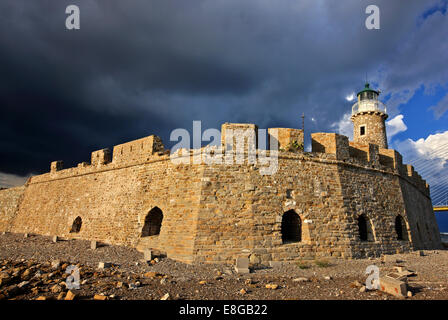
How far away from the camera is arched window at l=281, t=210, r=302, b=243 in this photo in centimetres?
1141

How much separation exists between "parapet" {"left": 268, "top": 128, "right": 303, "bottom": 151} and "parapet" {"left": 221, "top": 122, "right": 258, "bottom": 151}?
127 cm

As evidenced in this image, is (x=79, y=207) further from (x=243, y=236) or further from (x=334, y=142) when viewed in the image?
(x=334, y=142)

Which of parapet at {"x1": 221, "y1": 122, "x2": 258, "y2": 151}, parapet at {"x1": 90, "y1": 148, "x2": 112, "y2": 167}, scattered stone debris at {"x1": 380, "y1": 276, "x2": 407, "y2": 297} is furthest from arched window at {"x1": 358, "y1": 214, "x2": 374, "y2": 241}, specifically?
parapet at {"x1": 90, "y1": 148, "x2": 112, "y2": 167}

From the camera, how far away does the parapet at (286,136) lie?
12367 millimetres

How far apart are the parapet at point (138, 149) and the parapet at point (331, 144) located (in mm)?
7967

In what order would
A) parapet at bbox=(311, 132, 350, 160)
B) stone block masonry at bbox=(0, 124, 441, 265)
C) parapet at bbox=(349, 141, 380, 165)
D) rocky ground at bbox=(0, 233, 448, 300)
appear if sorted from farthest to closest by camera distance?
parapet at bbox=(349, 141, 380, 165) → parapet at bbox=(311, 132, 350, 160) → stone block masonry at bbox=(0, 124, 441, 265) → rocky ground at bbox=(0, 233, 448, 300)

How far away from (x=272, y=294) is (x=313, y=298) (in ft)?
3.18

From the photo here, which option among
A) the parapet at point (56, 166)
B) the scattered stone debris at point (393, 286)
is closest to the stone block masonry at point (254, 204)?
the scattered stone debris at point (393, 286)

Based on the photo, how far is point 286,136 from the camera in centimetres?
1245

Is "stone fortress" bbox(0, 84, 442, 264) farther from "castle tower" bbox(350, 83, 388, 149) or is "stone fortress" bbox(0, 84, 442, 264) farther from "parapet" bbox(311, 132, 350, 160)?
"castle tower" bbox(350, 83, 388, 149)
